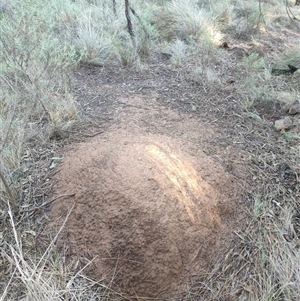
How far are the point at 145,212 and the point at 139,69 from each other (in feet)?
7.56

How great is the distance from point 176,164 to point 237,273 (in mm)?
736

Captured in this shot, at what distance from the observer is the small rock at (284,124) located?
2791 mm

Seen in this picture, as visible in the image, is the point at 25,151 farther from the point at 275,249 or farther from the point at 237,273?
the point at 275,249

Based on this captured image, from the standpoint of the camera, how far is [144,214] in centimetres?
193

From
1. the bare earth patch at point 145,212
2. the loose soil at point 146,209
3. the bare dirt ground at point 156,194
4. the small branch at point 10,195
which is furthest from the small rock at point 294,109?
the small branch at point 10,195

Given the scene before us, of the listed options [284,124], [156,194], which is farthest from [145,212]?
[284,124]

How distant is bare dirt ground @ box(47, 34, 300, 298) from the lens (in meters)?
1.86

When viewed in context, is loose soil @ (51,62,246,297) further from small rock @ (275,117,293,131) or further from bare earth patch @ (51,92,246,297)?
small rock @ (275,117,293,131)

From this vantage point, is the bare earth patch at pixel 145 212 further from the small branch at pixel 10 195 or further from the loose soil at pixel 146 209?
the small branch at pixel 10 195

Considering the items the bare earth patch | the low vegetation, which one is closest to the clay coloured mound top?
the bare earth patch

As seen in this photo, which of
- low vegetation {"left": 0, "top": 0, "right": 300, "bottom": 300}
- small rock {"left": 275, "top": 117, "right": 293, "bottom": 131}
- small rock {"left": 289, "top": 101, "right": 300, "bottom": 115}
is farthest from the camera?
small rock {"left": 289, "top": 101, "right": 300, "bottom": 115}

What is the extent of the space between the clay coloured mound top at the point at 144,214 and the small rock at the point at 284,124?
2.86 feet

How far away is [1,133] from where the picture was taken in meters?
2.40

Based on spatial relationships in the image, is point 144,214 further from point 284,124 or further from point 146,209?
point 284,124
